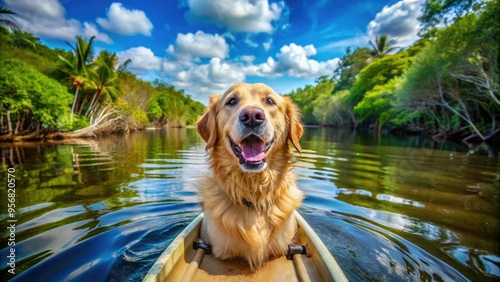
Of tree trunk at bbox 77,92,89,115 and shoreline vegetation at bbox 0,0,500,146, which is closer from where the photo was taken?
shoreline vegetation at bbox 0,0,500,146

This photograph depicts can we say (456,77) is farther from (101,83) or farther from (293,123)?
(101,83)

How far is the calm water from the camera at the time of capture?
9.41 feet

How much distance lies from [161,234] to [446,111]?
37.7 meters

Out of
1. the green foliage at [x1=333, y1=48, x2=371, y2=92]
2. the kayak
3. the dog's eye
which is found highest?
the green foliage at [x1=333, y1=48, x2=371, y2=92]

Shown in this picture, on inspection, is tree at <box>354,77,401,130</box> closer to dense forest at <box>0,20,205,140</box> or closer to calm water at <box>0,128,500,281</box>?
calm water at <box>0,128,500,281</box>

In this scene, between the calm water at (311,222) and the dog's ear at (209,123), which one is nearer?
the calm water at (311,222)

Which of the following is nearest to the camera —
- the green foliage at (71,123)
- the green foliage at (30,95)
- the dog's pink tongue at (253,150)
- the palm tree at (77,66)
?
the dog's pink tongue at (253,150)

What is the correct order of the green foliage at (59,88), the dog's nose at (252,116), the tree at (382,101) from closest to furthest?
1. the dog's nose at (252,116)
2. the green foliage at (59,88)
3. the tree at (382,101)

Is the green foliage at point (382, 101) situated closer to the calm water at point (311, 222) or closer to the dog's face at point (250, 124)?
the calm water at point (311, 222)

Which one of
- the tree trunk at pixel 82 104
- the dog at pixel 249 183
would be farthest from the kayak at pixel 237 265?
the tree trunk at pixel 82 104

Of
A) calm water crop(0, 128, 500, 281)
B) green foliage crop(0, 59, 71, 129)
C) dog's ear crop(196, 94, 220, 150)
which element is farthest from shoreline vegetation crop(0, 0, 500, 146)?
dog's ear crop(196, 94, 220, 150)

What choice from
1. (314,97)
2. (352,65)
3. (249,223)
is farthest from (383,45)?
(249,223)

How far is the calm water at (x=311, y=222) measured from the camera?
287 cm

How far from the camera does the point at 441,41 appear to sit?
18.8m
